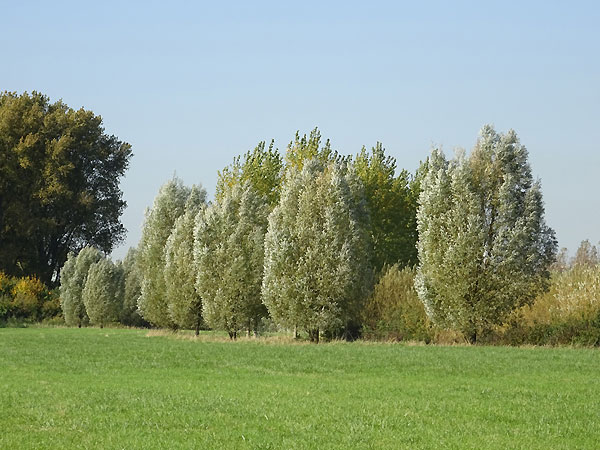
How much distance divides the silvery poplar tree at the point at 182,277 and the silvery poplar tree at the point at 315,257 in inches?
388

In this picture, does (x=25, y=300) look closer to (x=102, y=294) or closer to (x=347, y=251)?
(x=102, y=294)

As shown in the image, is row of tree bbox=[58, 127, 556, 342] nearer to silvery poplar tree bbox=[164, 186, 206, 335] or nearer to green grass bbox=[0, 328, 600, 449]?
silvery poplar tree bbox=[164, 186, 206, 335]

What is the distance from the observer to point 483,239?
139 feet

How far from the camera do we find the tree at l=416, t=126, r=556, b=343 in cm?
4209

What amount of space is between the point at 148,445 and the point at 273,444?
82.8 inches

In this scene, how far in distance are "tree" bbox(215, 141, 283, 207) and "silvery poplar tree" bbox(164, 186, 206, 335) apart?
9.22m

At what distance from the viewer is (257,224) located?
52.3 meters

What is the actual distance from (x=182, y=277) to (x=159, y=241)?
247 inches

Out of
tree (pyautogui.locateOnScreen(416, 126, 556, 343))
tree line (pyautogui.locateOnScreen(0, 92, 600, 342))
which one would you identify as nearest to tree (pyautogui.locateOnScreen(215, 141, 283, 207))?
tree line (pyautogui.locateOnScreen(0, 92, 600, 342))

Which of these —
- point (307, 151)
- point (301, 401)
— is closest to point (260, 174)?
point (307, 151)

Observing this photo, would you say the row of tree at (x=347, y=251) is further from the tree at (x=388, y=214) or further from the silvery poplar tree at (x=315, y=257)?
the tree at (x=388, y=214)

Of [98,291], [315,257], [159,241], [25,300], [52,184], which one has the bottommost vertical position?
[25,300]

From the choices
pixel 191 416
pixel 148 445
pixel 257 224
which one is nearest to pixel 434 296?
pixel 257 224

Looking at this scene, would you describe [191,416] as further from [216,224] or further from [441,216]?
[216,224]
